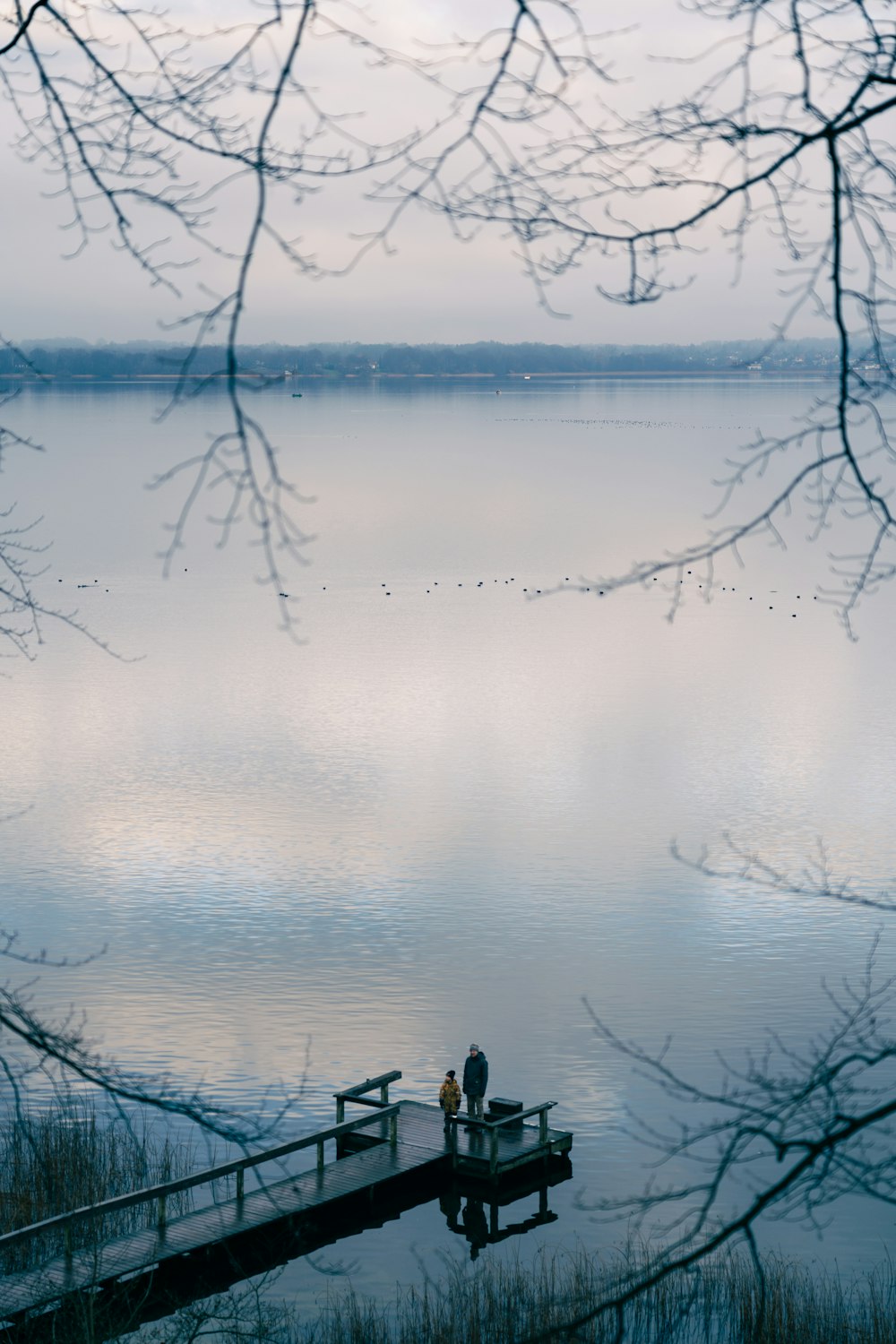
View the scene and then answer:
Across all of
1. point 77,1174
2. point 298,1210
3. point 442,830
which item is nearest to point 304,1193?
point 298,1210

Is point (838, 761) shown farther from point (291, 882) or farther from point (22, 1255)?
point (22, 1255)

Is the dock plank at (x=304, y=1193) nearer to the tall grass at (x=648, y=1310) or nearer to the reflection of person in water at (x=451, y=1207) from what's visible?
the reflection of person in water at (x=451, y=1207)

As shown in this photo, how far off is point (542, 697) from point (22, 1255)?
38463mm

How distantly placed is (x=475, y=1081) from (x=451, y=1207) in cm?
222

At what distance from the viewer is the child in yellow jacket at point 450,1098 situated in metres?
27.3

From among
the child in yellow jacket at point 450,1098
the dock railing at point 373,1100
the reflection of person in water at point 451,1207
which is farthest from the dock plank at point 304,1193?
the reflection of person in water at point 451,1207

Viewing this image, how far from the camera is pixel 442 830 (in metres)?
44.8

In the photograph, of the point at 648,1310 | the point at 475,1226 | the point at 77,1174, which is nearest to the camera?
the point at 648,1310

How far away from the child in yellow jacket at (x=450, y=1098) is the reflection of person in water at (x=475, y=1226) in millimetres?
1414

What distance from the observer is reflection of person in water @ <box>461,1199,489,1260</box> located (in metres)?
26.5

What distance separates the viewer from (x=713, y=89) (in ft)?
17.0

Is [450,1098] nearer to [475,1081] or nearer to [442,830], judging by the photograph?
[475,1081]

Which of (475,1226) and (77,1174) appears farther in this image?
(475,1226)

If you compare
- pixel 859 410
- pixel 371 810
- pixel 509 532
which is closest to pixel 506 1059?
pixel 371 810
